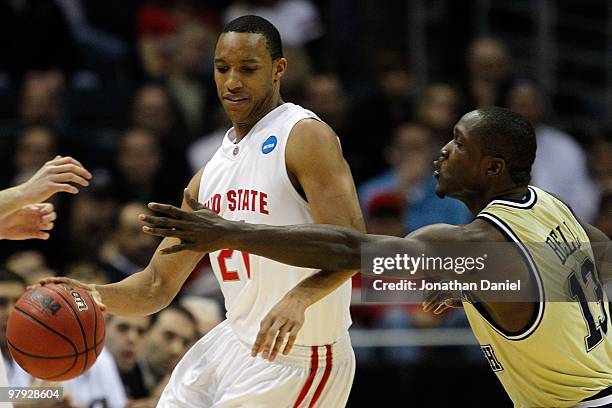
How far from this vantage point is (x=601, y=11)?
1241cm

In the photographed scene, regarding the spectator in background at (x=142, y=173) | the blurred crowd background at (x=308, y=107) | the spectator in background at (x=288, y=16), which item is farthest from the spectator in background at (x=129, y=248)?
the spectator in background at (x=288, y=16)

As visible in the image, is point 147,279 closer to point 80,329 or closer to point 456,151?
point 80,329

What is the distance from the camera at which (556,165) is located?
395 inches

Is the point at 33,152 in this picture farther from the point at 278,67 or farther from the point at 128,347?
the point at 278,67

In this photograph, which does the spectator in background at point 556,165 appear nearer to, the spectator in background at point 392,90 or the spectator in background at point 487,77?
the spectator in background at point 487,77

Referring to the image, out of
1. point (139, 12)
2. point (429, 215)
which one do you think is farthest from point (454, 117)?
point (139, 12)

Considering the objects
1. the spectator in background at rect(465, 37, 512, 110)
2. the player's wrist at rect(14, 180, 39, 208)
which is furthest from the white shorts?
the spectator in background at rect(465, 37, 512, 110)

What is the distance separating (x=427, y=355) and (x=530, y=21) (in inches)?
204

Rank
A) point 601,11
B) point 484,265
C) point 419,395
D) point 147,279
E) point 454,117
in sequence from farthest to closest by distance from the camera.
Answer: point 601,11, point 454,117, point 419,395, point 147,279, point 484,265

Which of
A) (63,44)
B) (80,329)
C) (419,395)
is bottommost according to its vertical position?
(419,395)

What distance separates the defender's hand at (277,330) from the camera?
465cm

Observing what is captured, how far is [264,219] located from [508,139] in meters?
1.15

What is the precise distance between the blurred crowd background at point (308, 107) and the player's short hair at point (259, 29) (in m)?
2.74

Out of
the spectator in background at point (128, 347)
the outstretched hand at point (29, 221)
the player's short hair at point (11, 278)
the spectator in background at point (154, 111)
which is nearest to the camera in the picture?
the outstretched hand at point (29, 221)
